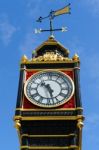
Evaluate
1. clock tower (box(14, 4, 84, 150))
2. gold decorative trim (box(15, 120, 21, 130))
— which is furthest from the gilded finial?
gold decorative trim (box(15, 120, 21, 130))

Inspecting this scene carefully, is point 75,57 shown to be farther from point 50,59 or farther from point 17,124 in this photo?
point 17,124

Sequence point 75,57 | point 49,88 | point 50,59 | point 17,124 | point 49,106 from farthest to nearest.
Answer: point 50,59 < point 75,57 < point 49,88 < point 49,106 < point 17,124

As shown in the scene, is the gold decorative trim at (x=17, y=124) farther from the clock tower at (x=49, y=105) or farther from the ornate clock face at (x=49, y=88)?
the ornate clock face at (x=49, y=88)

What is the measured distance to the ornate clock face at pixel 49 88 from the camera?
28250 mm

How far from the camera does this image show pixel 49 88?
94.3 feet

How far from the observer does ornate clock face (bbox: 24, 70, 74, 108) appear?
92.7 ft

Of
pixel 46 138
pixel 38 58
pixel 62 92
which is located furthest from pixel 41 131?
pixel 38 58

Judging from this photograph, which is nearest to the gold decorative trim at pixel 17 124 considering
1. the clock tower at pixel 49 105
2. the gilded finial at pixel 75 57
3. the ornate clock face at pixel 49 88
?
the clock tower at pixel 49 105

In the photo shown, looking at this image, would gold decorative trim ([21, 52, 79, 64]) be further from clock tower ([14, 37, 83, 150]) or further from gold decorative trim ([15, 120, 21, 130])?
gold decorative trim ([15, 120, 21, 130])

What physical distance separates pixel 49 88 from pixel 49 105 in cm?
109

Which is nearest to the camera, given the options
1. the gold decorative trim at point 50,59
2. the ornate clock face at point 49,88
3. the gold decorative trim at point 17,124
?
the gold decorative trim at point 17,124

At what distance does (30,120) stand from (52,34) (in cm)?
686

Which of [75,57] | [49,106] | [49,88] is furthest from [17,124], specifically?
[75,57]

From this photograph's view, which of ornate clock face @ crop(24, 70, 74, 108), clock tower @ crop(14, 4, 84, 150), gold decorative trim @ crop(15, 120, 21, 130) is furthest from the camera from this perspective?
ornate clock face @ crop(24, 70, 74, 108)
